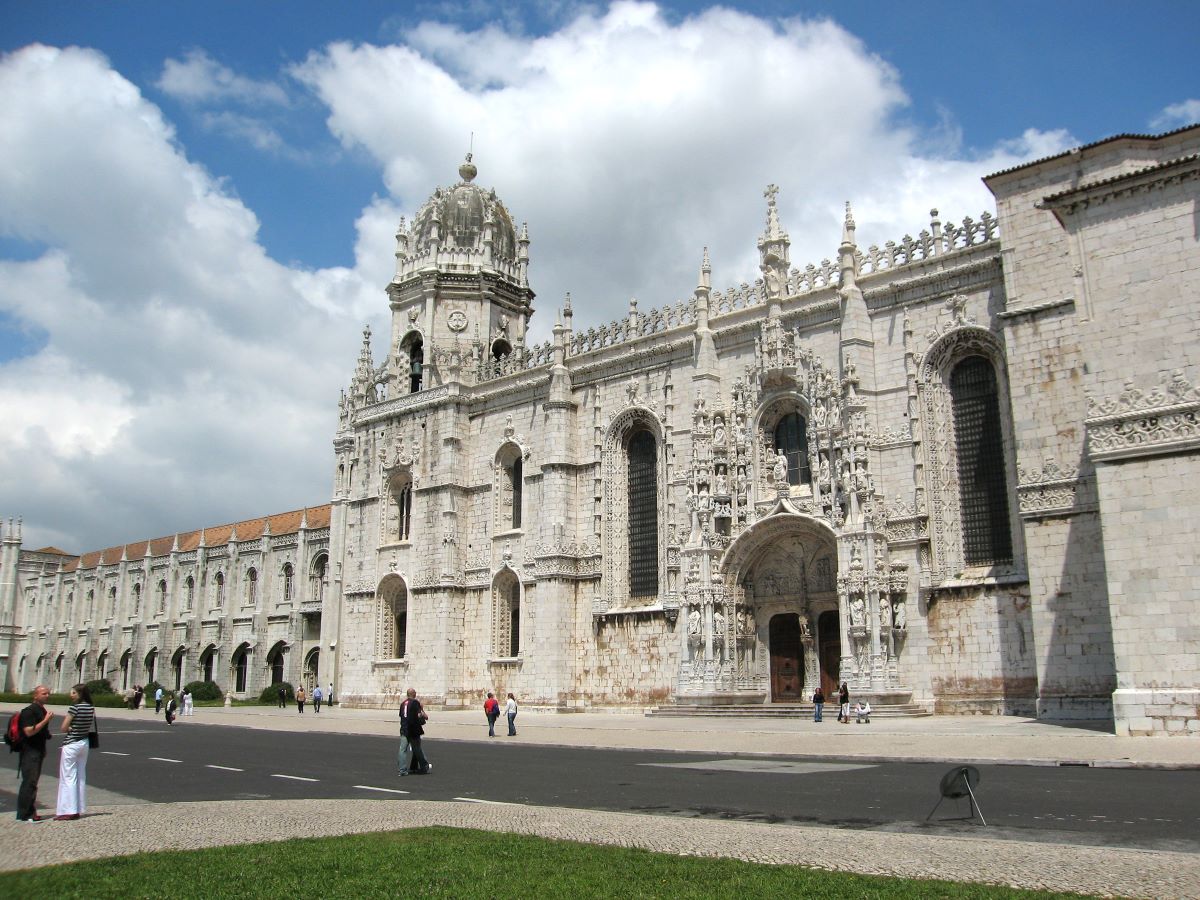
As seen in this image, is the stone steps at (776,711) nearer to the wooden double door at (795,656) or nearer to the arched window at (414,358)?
the wooden double door at (795,656)

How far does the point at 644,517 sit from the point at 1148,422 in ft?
62.9

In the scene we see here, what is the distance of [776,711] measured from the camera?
100 feet

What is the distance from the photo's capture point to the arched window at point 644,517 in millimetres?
37438

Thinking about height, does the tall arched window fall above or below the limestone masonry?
above

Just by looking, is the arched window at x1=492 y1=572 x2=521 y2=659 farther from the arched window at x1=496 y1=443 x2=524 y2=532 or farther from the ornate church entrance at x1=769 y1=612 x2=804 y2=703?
the ornate church entrance at x1=769 y1=612 x2=804 y2=703

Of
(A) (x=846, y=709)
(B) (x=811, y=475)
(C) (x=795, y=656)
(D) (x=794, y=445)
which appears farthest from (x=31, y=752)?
(D) (x=794, y=445)

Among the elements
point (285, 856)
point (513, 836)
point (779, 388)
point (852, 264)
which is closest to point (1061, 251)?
point (852, 264)

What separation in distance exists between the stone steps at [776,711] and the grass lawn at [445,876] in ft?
65.1

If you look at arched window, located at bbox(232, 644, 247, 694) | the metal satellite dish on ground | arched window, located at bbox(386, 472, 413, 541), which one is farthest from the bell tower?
the metal satellite dish on ground

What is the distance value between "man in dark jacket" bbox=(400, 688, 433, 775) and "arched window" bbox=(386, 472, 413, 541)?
28.7 metres

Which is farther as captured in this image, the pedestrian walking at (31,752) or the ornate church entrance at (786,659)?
the ornate church entrance at (786,659)

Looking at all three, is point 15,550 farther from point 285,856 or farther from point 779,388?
point 285,856

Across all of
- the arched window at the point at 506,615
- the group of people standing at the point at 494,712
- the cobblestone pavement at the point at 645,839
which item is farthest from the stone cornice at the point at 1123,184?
the arched window at the point at 506,615

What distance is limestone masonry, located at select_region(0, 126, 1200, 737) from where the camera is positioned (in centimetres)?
2414
